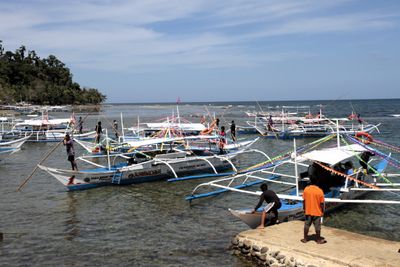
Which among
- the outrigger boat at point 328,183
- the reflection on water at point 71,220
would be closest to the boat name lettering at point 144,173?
the reflection on water at point 71,220

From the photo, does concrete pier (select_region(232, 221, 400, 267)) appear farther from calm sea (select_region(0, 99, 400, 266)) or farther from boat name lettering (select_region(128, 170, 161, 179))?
boat name lettering (select_region(128, 170, 161, 179))

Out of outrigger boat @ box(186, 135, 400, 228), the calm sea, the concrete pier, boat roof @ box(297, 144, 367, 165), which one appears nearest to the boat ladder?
the calm sea

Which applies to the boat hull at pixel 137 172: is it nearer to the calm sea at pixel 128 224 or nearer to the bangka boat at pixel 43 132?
the calm sea at pixel 128 224

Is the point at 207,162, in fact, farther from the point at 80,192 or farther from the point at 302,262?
the point at 302,262

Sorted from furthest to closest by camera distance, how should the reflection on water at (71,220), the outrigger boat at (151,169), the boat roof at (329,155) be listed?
the outrigger boat at (151,169) < the boat roof at (329,155) < the reflection on water at (71,220)

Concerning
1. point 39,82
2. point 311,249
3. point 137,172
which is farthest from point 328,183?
point 39,82

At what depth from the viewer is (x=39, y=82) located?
119 metres

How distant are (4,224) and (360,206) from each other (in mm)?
11960

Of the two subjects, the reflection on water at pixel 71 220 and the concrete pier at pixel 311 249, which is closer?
the concrete pier at pixel 311 249

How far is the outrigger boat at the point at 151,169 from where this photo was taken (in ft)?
59.0

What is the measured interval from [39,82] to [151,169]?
10871 centimetres

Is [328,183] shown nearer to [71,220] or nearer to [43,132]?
[71,220]

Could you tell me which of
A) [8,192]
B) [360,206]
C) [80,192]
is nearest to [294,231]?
[360,206]

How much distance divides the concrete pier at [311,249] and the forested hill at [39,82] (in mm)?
99308
